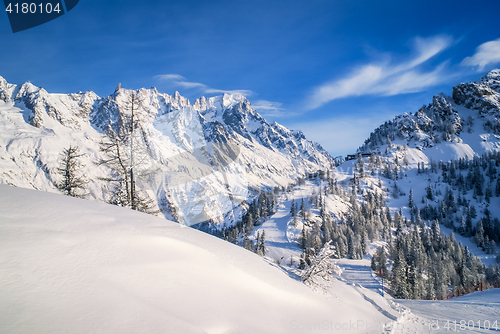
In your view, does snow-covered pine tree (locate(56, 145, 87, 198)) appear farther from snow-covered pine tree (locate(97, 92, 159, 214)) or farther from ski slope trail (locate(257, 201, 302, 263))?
ski slope trail (locate(257, 201, 302, 263))

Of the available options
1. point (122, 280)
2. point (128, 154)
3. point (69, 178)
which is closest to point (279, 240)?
point (69, 178)

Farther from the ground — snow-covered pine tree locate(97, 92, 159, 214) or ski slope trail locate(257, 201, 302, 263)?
snow-covered pine tree locate(97, 92, 159, 214)

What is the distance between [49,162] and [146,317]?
250 m

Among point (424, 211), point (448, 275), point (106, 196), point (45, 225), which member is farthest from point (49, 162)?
point (424, 211)

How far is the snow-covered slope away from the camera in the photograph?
3.53 m

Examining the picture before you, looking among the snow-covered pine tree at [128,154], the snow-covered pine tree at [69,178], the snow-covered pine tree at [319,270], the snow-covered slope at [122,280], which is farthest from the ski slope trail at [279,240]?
the snow-covered slope at [122,280]

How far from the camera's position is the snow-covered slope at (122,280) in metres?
3.53

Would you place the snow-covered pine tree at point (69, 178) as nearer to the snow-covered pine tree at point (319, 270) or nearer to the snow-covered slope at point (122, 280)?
the snow-covered slope at point (122, 280)

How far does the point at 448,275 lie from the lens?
65062 millimetres

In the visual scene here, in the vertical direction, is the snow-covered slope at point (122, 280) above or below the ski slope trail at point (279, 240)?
above

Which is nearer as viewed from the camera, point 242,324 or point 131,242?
point 242,324

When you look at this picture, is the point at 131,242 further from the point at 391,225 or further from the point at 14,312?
the point at 391,225

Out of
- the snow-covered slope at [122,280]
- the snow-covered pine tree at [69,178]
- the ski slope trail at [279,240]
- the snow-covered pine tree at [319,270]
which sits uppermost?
the snow-covered pine tree at [69,178]

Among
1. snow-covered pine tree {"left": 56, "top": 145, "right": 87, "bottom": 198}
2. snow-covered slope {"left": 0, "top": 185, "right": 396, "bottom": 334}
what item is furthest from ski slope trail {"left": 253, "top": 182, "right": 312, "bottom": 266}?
snow-covered slope {"left": 0, "top": 185, "right": 396, "bottom": 334}
